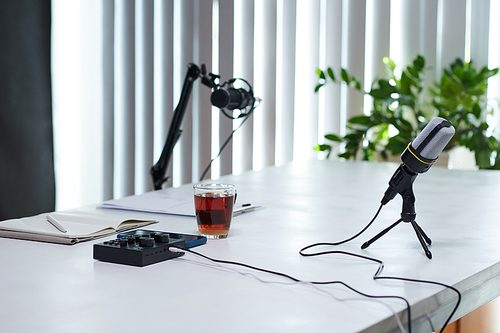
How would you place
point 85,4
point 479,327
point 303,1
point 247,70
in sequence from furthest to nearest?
point 303,1
point 247,70
point 85,4
point 479,327

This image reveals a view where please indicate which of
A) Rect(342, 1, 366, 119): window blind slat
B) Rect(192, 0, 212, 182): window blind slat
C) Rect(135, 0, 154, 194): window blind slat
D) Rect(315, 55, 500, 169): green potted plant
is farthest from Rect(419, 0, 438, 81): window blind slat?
Rect(135, 0, 154, 194): window blind slat

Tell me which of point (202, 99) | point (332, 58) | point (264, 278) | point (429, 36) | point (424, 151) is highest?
point (429, 36)

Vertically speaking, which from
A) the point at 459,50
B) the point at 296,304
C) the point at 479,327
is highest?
the point at 459,50

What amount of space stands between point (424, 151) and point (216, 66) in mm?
2185

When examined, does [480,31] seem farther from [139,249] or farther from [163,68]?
[139,249]

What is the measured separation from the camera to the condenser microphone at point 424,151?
0.83 metres

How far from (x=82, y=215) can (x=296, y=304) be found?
625mm

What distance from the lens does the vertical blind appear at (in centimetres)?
260

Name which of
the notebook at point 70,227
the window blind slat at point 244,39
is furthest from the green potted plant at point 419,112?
the notebook at point 70,227

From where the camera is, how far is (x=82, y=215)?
113 centimetres

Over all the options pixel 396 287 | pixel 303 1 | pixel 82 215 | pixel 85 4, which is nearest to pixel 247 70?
pixel 303 1

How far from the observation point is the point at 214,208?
0.96 metres

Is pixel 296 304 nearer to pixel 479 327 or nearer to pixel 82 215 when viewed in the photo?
pixel 479 327

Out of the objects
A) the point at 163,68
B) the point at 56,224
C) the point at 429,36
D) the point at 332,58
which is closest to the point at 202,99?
the point at 163,68
